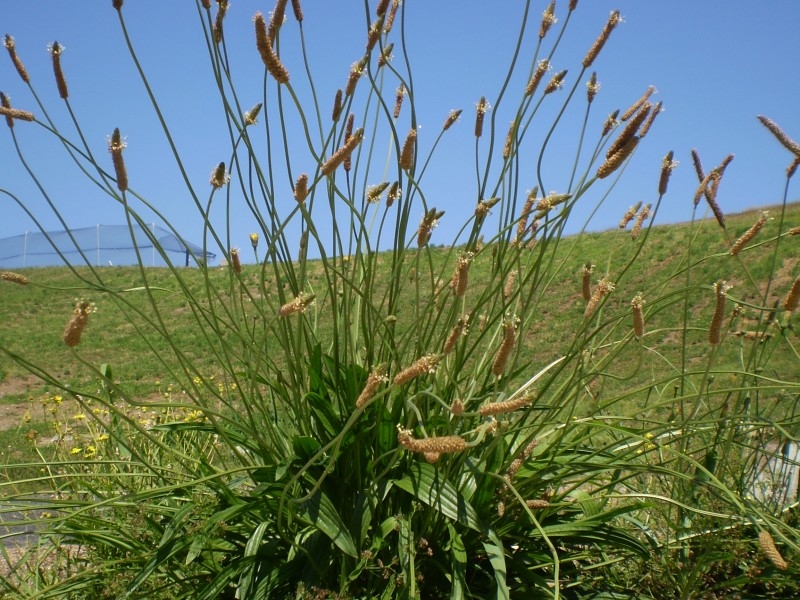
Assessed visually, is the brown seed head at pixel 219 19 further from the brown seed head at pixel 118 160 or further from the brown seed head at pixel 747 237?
the brown seed head at pixel 747 237

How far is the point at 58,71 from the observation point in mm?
2176

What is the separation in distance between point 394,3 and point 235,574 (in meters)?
1.58

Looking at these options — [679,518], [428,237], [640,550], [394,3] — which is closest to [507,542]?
[640,550]

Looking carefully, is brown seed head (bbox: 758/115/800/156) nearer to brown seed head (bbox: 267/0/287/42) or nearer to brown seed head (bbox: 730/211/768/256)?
brown seed head (bbox: 730/211/768/256)

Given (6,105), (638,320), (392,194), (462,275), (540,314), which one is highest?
(6,105)

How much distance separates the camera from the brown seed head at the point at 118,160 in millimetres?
2002

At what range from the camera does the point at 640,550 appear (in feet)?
7.65

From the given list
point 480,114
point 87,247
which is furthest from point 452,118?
point 87,247

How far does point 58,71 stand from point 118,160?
365 mm

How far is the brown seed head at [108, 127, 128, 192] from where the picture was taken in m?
2.00

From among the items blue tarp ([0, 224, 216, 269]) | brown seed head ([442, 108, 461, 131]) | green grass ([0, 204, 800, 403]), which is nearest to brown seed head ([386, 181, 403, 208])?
brown seed head ([442, 108, 461, 131])

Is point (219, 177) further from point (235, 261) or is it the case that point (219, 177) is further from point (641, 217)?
point (641, 217)

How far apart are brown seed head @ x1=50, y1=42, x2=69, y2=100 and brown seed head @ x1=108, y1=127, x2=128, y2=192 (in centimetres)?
29

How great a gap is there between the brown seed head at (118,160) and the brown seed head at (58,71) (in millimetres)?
293
